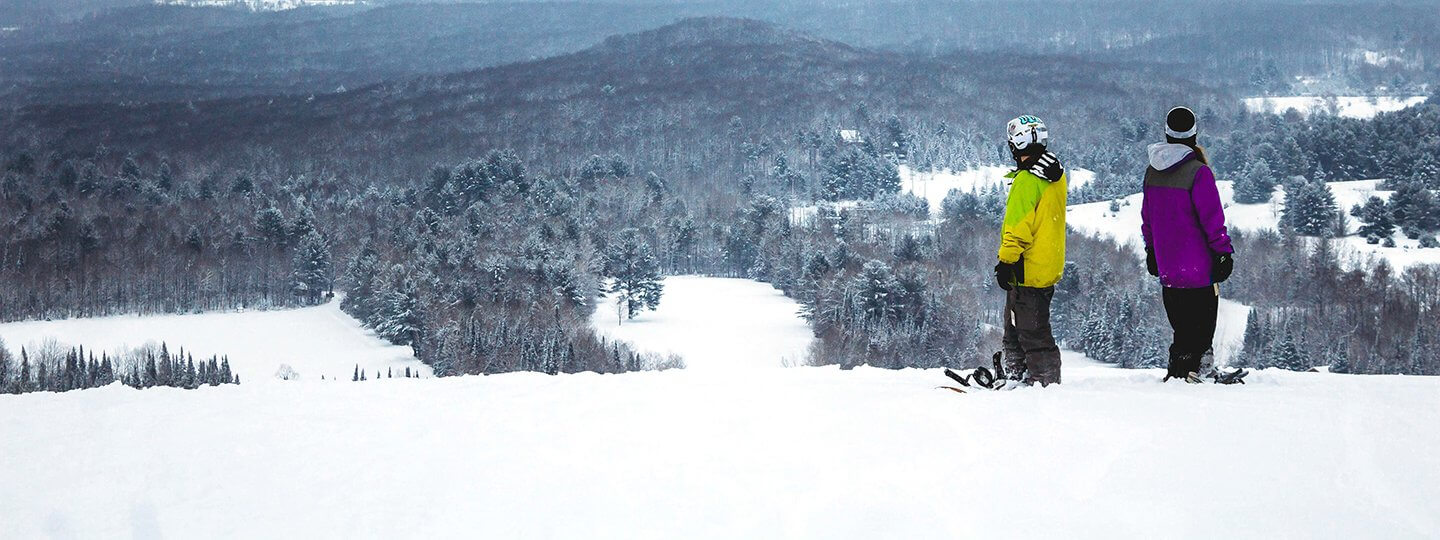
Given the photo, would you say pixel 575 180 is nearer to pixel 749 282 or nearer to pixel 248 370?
pixel 749 282

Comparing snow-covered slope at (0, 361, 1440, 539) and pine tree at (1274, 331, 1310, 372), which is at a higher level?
snow-covered slope at (0, 361, 1440, 539)

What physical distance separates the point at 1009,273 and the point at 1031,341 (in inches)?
23.1

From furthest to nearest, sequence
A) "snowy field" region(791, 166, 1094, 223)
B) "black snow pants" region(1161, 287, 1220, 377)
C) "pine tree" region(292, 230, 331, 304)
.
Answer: "snowy field" region(791, 166, 1094, 223), "pine tree" region(292, 230, 331, 304), "black snow pants" region(1161, 287, 1220, 377)

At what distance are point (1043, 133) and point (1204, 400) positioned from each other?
2370mm

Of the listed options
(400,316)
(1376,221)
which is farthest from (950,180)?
(400,316)

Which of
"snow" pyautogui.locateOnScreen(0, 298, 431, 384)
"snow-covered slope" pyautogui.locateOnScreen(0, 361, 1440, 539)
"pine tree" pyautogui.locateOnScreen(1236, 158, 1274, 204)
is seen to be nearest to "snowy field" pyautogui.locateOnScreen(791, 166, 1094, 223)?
"pine tree" pyautogui.locateOnScreen(1236, 158, 1274, 204)

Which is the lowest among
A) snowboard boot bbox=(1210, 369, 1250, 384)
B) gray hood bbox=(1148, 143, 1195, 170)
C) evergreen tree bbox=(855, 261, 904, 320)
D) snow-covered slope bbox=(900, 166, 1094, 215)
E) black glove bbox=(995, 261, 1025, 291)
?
evergreen tree bbox=(855, 261, 904, 320)

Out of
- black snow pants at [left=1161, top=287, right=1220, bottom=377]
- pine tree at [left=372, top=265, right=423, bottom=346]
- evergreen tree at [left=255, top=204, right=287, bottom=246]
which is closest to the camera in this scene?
black snow pants at [left=1161, top=287, right=1220, bottom=377]

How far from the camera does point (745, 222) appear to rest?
134500 millimetres

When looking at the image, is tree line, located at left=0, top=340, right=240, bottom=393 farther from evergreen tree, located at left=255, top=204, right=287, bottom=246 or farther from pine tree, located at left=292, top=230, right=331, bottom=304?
evergreen tree, located at left=255, top=204, right=287, bottom=246

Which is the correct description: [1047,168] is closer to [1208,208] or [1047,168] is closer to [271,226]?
[1208,208]

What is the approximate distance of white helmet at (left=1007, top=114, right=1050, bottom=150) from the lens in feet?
29.6

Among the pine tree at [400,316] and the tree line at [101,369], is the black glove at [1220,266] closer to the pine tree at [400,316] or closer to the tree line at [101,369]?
the tree line at [101,369]

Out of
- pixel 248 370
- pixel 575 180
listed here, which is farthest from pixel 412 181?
pixel 248 370
